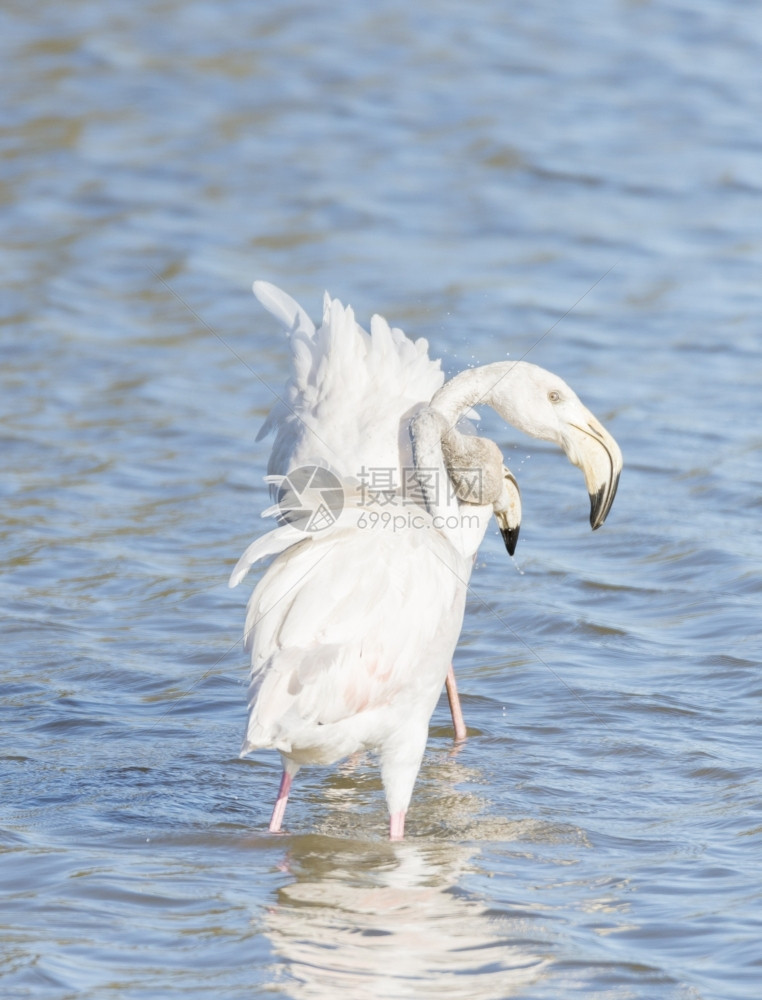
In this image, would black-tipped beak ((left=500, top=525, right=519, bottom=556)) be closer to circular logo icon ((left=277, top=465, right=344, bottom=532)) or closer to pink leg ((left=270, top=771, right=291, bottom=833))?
circular logo icon ((left=277, top=465, right=344, bottom=532))

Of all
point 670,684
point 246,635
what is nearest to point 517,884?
point 246,635

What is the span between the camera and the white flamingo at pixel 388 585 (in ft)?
15.6

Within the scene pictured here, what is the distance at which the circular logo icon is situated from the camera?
5.07 m

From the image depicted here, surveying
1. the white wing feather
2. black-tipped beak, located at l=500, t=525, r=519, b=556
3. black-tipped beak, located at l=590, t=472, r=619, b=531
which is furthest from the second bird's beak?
the white wing feather

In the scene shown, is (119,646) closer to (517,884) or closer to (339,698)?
(339,698)

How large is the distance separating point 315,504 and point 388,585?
44 centimetres

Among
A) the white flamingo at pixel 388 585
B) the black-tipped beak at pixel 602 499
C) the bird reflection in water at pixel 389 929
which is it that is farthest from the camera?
the black-tipped beak at pixel 602 499

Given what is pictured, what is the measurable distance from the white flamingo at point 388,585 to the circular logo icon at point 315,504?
0.05m

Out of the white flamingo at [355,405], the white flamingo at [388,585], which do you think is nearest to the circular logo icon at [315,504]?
the white flamingo at [388,585]

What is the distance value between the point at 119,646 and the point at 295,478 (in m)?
1.32

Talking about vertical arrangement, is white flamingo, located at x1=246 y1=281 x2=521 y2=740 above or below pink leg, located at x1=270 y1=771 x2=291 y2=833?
above

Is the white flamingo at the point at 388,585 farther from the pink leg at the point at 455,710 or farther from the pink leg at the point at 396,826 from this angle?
the pink leg at the point at 455,710

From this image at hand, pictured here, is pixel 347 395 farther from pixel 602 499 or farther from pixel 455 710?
pixel 455 710

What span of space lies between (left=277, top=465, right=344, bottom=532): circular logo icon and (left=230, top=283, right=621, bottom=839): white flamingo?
0.05 m
